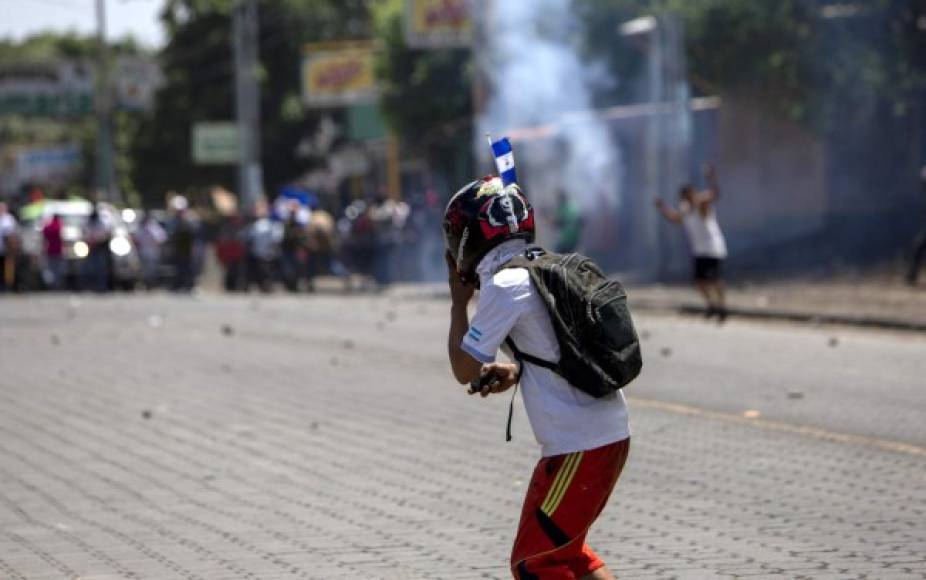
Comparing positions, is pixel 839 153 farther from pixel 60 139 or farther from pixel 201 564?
pixel 60 139

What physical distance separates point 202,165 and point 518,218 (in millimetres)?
63675

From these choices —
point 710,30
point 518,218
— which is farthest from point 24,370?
point 710,30

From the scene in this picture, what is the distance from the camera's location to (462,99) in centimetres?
4547

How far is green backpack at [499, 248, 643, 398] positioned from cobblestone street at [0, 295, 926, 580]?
215cm

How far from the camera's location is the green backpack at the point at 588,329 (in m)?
4.65

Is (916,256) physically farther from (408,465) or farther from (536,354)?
(536,354)

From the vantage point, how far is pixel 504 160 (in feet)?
16.1

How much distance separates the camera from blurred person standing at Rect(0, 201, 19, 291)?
116 feet

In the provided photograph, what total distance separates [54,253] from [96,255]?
37.6 inches

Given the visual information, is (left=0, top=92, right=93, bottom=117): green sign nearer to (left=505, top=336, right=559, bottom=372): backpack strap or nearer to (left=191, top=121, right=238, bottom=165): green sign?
(left=191, top=121, right=238, bottom=165): green sign

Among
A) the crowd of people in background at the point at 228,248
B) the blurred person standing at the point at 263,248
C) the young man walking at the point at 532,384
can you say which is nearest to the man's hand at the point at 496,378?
the young man walking at the point at 532,384

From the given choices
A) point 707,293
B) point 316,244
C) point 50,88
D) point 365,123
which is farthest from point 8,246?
point 50,88

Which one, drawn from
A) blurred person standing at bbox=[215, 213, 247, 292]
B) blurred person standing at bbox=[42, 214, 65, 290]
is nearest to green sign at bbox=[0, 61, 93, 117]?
blurred person standing at bbox=[215, 213, 247, 292]

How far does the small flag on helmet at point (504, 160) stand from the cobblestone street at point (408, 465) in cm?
231
